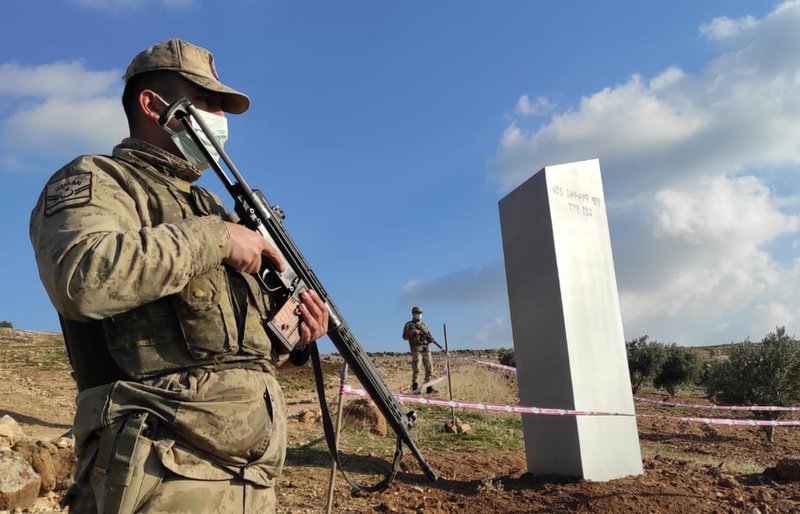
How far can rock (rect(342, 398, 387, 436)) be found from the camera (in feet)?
27.9

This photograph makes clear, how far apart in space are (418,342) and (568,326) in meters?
8.31

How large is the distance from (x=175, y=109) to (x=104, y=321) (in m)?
0.70

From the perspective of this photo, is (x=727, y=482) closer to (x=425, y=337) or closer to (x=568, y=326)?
(x=568, y=326)

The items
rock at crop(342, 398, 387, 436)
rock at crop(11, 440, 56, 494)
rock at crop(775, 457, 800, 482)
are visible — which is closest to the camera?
rock at crop(11, 440, 56, 494)

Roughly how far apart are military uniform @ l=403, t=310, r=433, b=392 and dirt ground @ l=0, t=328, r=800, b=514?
4.23 m

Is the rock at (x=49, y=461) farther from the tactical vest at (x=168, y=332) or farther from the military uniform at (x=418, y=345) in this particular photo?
the military uniform at (x=418, y=345)

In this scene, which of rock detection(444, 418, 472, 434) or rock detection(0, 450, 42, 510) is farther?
rock detection(444, 418, 472, 434)

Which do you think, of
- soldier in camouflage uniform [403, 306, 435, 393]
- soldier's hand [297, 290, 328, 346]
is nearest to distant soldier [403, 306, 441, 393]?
soldier in camouflage uniform [403, 306, 435, 393]

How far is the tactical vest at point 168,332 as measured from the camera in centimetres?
158

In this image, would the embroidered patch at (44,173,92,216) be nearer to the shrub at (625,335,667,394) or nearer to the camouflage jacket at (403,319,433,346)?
the camouflage jacket at (403,319,433,346)

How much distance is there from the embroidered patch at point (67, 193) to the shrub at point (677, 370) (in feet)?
74.2

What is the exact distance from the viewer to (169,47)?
6.44 feet

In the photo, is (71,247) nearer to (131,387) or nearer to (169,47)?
(131,387)

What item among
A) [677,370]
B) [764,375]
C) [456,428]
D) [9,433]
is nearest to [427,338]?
[456,428]
